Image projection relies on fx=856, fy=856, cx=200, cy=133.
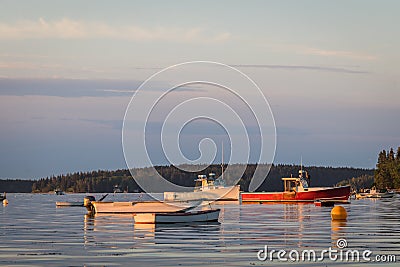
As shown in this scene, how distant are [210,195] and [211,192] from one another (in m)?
0.70

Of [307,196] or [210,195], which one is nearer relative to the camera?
[307,196]

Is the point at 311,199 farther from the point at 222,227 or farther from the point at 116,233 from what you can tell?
the point at 116,233

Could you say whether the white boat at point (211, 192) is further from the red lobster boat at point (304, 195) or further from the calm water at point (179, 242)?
the calm water at point (179, 242)

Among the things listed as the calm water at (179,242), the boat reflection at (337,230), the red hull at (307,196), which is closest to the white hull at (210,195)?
the red hull at (307,196)

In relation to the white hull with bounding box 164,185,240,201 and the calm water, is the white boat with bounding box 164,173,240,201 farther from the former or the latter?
the calm water

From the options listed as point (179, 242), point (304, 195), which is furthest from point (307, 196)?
point (179, 242)

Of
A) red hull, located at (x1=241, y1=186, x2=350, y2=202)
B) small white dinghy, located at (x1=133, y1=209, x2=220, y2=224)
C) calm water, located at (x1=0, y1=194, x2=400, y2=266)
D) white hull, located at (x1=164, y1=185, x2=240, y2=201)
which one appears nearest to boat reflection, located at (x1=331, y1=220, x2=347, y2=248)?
calm water, located at (x1=0, y1=194, x2=400, y2=266)

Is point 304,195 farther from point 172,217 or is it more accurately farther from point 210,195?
point 172,217

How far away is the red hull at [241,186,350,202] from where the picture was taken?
5522 inches

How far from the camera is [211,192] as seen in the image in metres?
152

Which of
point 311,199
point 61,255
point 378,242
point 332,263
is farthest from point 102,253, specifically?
point 311,199

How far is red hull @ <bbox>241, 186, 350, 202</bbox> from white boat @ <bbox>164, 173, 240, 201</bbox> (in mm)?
3189

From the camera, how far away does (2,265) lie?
36.5 metres

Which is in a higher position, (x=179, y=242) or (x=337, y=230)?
(x=337, y=230)
